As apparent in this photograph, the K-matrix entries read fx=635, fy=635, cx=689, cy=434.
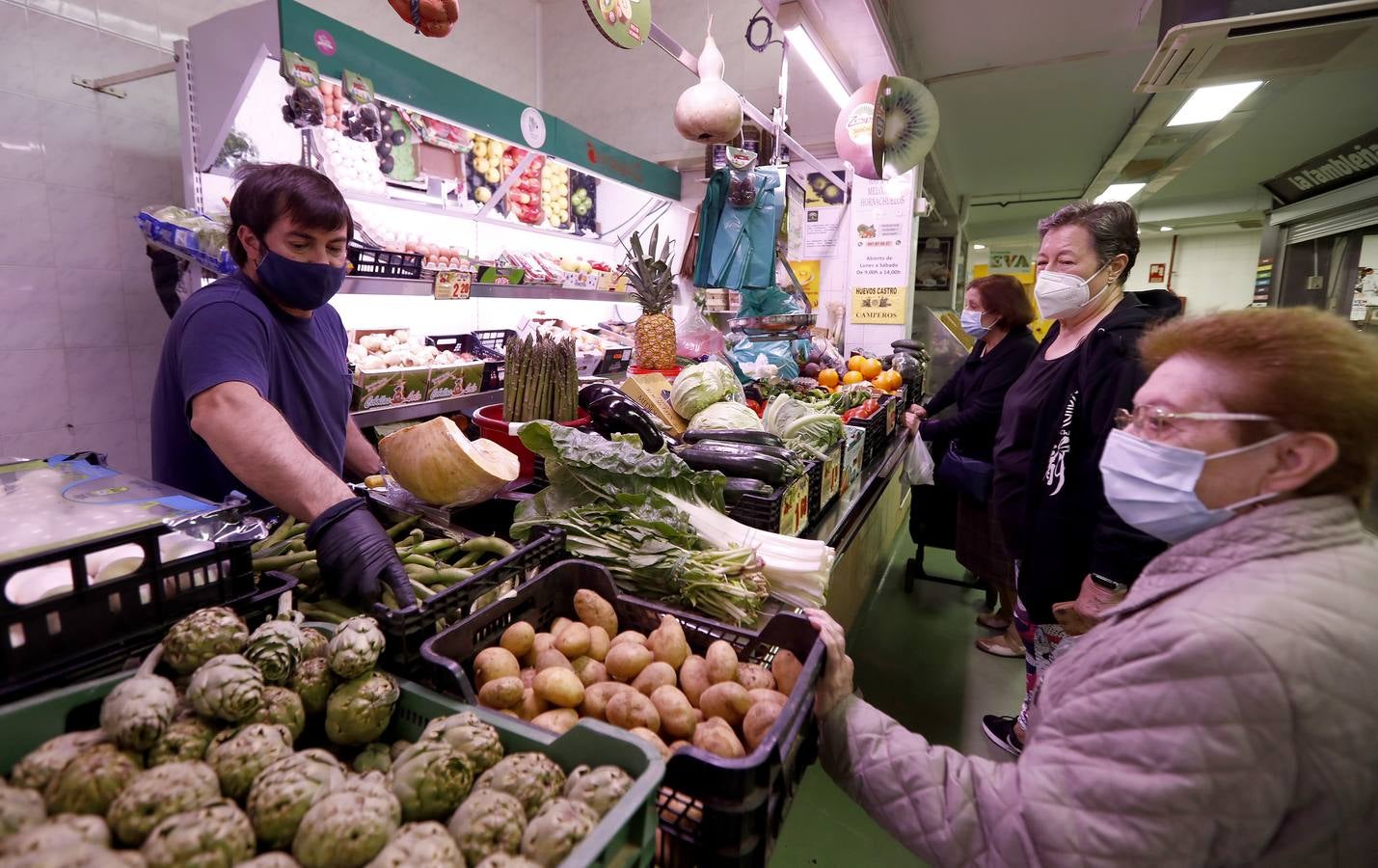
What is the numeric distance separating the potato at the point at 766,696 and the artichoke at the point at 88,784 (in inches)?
36.0

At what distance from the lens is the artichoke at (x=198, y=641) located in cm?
95

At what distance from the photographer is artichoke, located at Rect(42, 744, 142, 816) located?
713 mm

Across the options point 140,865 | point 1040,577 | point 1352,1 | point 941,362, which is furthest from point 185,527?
point 941,362

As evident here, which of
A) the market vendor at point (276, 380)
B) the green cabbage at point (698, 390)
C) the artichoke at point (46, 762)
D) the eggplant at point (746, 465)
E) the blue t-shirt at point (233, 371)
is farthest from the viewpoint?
the green cabbage at point (698, 390)

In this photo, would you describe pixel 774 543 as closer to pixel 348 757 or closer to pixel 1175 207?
pixel 348 757

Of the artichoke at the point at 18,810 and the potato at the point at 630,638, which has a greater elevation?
the artichoke at the point at 18,810

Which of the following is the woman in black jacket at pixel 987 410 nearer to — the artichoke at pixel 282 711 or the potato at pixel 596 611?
the potato at pixel 596 611

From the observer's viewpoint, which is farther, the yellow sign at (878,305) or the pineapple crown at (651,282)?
the yellow sign at (878,305)

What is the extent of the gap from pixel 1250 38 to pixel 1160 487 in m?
3.96

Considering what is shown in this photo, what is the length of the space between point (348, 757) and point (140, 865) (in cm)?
40

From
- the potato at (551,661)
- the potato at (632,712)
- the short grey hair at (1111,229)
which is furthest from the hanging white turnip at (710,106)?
the potato at (632,712)

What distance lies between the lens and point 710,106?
360cm

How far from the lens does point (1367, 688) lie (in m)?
0.93

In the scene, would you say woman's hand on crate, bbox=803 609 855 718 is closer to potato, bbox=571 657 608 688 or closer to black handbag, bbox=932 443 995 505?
potato, bbox=571 657 608 688
